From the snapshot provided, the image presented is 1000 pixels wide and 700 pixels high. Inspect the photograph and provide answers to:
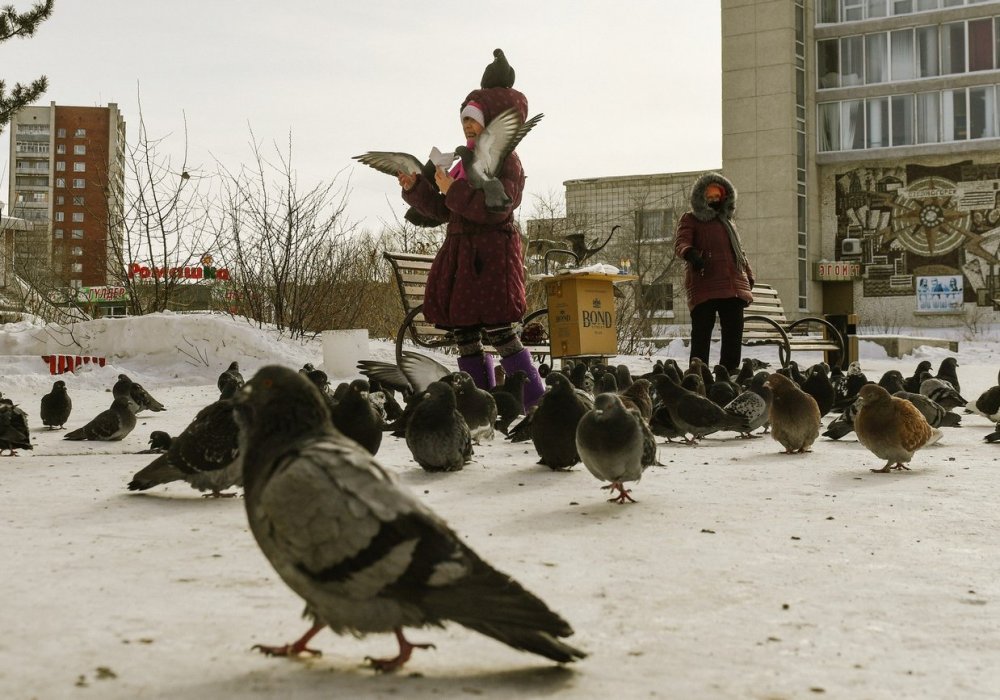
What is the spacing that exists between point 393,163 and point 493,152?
3.40ft

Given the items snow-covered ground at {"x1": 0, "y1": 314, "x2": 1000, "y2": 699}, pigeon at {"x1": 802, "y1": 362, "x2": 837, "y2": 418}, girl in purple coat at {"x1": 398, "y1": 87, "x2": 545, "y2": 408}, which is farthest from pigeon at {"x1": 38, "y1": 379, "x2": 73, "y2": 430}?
pigeon at {"x1": 802, "y1": 362, "x2": 837, "y2": 418}

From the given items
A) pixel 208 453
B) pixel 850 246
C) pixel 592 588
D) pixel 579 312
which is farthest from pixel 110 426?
pixel 850 246

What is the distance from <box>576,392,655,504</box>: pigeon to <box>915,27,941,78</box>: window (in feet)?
110

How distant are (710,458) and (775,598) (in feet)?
11.3

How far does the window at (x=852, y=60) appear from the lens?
112 feet

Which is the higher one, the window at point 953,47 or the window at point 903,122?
the window at point 953,47

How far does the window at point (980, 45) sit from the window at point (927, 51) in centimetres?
106

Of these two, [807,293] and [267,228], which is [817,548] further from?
[807,293]

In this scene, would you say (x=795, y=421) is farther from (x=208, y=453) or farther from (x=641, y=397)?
(x=208, y=453)

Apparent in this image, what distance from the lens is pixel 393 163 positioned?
771 cm

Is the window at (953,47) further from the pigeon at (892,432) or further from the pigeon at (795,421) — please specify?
the pigeon at (892,432)

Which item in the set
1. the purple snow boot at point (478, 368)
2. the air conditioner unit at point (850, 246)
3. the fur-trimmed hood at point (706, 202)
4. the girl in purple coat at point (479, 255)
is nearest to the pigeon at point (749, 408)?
the girl in purple coat at point (479, 255)

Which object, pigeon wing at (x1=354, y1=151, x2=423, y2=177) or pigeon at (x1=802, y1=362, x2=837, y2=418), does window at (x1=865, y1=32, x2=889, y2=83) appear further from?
pigeon wing at (x1=354, y1=151, x2=423, y2=177)

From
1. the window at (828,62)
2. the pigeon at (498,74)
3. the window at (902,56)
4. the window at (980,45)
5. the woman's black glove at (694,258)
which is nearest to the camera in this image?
the pigeon at (498,74)
